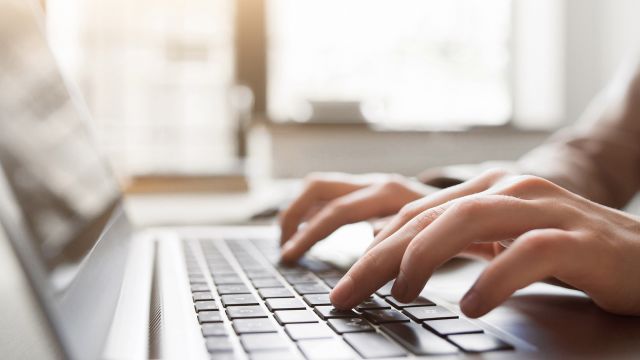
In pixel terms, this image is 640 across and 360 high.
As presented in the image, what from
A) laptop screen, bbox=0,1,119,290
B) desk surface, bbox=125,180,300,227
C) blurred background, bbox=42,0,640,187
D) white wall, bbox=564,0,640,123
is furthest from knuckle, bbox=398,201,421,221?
white wall, bbox=564,0,640,123

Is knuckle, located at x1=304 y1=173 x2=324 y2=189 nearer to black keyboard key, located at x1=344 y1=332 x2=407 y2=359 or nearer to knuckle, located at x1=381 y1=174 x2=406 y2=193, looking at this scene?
knuckle, located at x1=381 y1=174 x2=406 y2=193

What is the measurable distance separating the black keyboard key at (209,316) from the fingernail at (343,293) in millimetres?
71

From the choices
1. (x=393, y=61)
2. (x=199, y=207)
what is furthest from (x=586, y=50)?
(x=199, y=207)

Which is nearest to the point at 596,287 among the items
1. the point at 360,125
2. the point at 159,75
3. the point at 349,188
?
the point at 349,188

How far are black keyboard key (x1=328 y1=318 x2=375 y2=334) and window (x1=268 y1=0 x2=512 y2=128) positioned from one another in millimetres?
2416

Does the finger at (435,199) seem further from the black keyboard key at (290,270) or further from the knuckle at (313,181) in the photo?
the knuckle at (313,181)

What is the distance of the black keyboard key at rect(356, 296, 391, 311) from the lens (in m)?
0.40

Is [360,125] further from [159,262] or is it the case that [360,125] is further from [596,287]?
[596,287]

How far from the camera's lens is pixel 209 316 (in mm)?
362

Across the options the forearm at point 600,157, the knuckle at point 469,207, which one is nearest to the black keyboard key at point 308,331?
the knuckle at point 469,207

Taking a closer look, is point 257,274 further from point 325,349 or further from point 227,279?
point 325,349

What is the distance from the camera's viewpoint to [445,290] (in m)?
0.48

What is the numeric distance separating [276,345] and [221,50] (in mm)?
2629

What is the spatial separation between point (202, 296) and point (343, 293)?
0.33 ft
